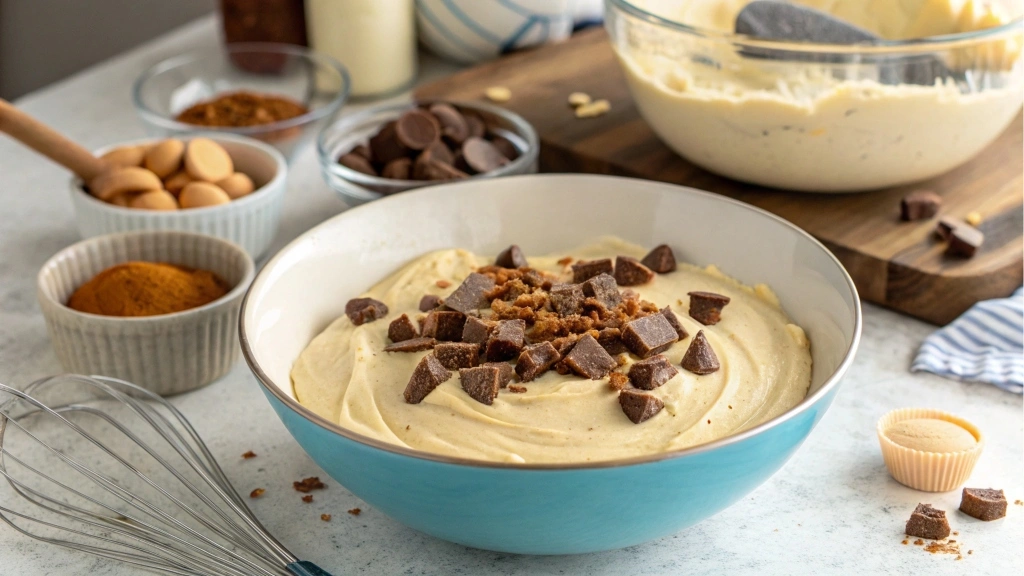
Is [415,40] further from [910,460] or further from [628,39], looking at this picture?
[910,460]

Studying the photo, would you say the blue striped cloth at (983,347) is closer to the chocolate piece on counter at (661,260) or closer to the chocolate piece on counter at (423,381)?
the chocolate piece on counter at (661,260)

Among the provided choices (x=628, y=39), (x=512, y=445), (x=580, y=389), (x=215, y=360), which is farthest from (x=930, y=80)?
(x=215, y=360)

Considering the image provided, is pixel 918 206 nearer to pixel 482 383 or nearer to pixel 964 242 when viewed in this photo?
pixel 964 242

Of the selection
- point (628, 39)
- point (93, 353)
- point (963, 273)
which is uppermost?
point (628, 39)

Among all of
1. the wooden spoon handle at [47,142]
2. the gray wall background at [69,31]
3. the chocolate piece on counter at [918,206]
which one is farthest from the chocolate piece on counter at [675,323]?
the gray wall background at [69,31]

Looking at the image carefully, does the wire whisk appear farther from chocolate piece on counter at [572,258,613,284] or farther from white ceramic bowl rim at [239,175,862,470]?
chocolate piece on counter at [572,258,613,284]

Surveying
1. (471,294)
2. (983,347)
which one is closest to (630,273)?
(471,294)
